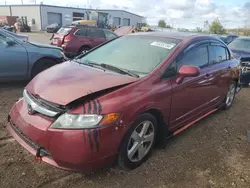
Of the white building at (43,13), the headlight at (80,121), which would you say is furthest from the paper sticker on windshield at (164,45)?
the white building at (43,13)

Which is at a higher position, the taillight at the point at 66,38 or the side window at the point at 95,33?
the side window at the point at 95,33

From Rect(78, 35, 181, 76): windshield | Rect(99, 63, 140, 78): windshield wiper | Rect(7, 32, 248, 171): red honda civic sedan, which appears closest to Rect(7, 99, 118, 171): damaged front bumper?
Rect(7, 32, 248, 171): red honda civic sedan

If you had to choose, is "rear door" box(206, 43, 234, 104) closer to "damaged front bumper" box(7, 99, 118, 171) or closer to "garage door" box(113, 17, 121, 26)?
"damaged front bumper" box(7, 99, 118, 171)

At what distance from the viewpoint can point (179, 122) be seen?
3639mm

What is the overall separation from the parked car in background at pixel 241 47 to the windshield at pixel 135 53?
563cm

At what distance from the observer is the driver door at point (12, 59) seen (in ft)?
18.2

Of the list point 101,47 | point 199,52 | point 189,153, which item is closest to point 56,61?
point 101,47

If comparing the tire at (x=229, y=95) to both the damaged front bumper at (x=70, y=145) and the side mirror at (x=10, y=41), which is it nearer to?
the damaged front bumper at (x=70, y=145)

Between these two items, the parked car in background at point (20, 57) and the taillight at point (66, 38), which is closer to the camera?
the parked car in background at point (20, 57)

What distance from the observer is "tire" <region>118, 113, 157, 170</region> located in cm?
276

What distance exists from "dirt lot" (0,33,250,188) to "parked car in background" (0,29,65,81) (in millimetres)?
1760

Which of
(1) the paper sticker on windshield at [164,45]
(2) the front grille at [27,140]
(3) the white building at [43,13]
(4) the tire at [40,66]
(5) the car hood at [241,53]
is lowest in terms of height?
(2) the front grille at [27,140]

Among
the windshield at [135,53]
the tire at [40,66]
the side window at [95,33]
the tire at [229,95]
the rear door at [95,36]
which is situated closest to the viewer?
the windshield at [135,53]

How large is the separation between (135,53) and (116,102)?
3.98 ft
